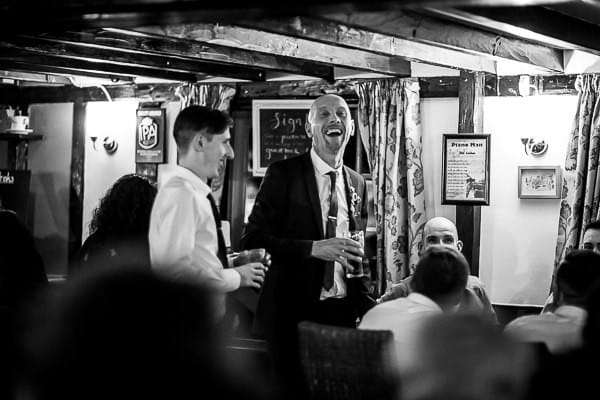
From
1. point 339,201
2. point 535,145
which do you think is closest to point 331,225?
point 339,201

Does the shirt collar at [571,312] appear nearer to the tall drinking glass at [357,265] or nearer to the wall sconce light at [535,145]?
the tall drinking glass at [357,265]

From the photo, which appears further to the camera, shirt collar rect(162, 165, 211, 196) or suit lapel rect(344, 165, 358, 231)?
suit lapel rect(344, 165, 358, 231)

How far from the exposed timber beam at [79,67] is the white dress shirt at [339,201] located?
84.3 inches

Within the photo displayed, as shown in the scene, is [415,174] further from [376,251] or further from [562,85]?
[562,85]

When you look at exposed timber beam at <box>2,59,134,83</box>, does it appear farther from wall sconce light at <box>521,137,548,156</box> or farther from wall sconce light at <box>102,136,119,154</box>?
wall sconce light at <box>521,137,548,156</box>

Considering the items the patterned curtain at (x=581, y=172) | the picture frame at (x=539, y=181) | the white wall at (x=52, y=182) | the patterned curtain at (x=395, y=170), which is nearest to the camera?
the patterned curtain at (x=581, y=172)

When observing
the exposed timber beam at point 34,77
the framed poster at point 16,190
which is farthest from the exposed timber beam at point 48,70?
the framed poster at point 16,190

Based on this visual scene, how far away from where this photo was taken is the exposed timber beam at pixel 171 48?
5109mm

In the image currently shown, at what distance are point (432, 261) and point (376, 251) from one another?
363 centimetres

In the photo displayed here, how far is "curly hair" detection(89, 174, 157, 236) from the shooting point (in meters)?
4.66

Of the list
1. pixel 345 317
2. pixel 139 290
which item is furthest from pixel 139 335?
pixel 345 317

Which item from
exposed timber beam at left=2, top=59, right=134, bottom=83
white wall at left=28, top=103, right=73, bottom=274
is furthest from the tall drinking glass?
white wall at left=28, top=103, right=73, bottom=274

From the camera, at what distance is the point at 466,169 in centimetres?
648

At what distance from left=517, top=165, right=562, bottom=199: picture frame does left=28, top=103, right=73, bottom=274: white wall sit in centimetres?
402
